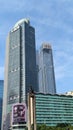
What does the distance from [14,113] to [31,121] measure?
116 metres

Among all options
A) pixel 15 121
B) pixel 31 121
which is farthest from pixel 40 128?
pixel 31 121

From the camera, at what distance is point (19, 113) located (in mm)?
161625

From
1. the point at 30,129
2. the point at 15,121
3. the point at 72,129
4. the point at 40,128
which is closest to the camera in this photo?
the point at 30,129

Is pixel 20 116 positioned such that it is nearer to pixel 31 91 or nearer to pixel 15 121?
→ pixel 15 121

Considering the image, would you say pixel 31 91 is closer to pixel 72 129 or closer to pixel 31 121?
pixel 31 121

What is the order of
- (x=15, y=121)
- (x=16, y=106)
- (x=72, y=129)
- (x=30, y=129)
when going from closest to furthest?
(x=30, y=129) < (x=72, y=129) < (x=16, y=106) < (x=15, y=121)

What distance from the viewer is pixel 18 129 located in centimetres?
17775

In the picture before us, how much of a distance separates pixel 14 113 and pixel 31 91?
11623cm

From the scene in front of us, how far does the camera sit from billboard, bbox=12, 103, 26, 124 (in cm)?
15975

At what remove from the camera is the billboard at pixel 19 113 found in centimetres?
15975

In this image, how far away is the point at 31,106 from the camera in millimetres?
50125

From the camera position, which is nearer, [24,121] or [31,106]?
[31,106]

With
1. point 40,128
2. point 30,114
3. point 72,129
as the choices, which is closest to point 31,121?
point 30,114

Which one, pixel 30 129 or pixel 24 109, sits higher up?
pixel 24 109
